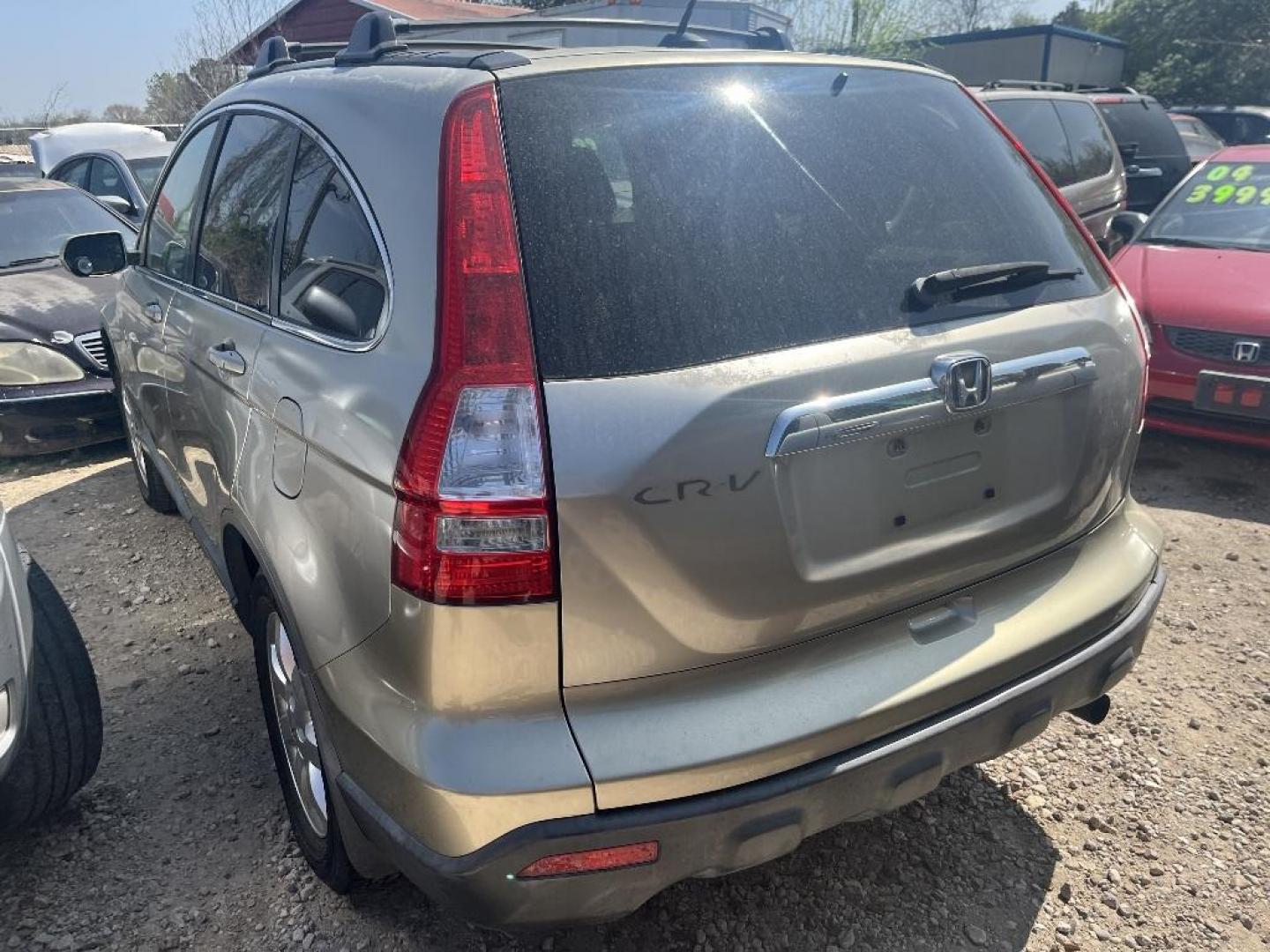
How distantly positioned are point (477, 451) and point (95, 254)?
3032mm

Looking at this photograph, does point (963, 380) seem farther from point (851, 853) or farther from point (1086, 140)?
point (1086, 140)

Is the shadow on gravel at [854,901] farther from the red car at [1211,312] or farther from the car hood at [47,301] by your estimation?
the car hood at [47,301]

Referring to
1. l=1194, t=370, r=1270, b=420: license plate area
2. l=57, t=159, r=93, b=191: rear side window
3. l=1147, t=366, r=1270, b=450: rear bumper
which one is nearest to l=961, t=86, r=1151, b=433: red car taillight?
l=1194, t=370, r=1270, b=420: license plate area

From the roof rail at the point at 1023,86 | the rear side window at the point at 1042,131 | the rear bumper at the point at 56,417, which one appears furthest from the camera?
the roof rail at the point at 1023,86

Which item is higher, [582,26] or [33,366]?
[582,26]

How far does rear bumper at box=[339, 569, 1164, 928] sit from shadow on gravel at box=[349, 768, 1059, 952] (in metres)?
0.55

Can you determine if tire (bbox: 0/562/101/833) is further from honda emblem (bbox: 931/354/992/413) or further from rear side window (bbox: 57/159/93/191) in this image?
rear side window (bbox: 57/159/93/191)

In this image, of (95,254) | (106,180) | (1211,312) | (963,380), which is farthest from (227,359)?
(106,180)

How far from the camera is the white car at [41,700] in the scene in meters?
Result: 2.18

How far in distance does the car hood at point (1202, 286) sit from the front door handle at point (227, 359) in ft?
14.6

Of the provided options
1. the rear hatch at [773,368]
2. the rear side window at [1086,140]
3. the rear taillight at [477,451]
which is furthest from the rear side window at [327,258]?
the rear side window at [1086,140]

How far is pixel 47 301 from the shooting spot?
5.88 m

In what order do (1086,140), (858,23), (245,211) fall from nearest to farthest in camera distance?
(245,211) → (1086,140) → (858,23)

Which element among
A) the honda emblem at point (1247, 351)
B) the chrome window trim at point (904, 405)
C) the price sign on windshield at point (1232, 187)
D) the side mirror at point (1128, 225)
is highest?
the chrome window trim at point (904, 405)
